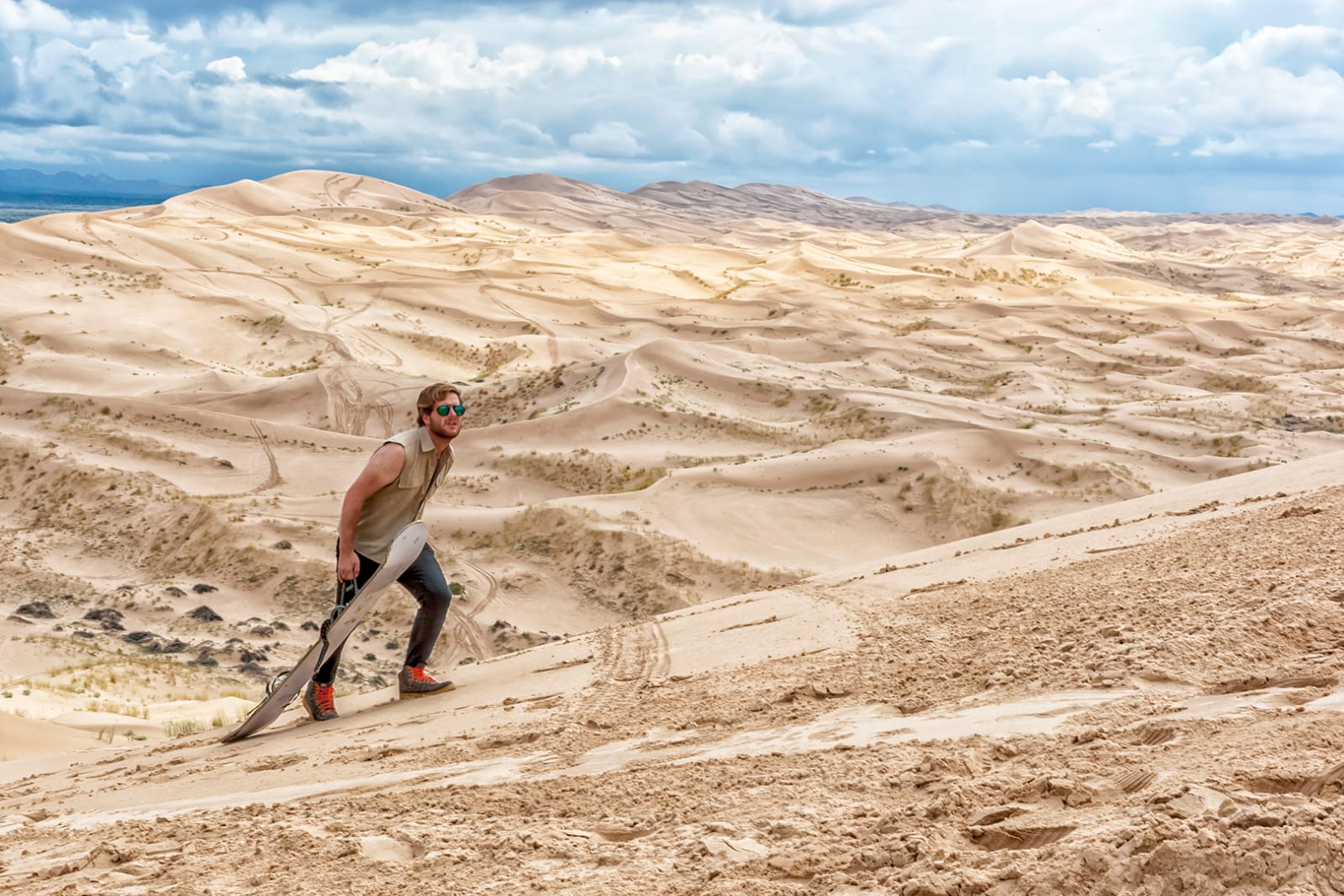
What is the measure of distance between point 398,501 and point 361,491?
0.76 ft

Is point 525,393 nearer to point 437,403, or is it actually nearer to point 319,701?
point 319,701

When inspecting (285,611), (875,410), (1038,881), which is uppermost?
(1038,881)

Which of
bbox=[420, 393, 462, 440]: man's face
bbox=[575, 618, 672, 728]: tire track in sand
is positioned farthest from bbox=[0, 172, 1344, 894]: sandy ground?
bbox=[420, 393, 462, 440]: man's face

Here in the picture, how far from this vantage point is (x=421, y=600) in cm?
546

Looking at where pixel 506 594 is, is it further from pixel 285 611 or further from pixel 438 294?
pixel 438 294

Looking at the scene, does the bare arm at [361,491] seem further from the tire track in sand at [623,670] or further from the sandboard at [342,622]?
the tire track in sand at [623,670]

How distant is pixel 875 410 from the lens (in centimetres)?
1655

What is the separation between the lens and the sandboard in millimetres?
4992

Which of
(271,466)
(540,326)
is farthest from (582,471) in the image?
(540,326)

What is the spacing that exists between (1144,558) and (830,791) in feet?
11.1

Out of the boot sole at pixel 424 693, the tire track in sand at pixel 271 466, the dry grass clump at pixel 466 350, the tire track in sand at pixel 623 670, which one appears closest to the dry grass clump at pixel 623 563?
the tire track in sand at pixel 623 670

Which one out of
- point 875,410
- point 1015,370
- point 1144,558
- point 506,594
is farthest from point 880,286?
point 1144,558

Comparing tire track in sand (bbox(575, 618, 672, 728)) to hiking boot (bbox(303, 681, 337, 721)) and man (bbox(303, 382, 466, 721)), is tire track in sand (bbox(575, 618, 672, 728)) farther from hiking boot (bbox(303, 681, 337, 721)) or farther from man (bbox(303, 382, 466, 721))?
hiking boot (bbox(303, 681, 337, 721))

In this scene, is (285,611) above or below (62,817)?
below
